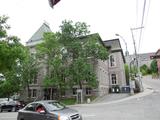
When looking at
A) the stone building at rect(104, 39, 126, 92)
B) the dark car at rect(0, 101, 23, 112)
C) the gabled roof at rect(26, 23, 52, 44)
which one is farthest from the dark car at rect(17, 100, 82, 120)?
the gabled roof at rect(26, 23, 52, 44)

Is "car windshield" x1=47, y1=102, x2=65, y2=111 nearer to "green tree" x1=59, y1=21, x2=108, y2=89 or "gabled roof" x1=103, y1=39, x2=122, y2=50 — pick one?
"green tree" x1=59, y1=21, x2=108, y2=89

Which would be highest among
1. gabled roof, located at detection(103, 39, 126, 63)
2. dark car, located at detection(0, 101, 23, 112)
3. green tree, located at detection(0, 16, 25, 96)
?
gabled roof, located at detection(103, 39, 126, 63)

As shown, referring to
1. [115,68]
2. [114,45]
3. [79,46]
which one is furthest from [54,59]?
[114,45]

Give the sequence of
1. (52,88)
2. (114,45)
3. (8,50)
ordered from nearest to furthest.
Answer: (8,50) < (52,88) < (114,45)

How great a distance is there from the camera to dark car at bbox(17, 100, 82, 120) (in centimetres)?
975

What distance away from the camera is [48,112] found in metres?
10.3

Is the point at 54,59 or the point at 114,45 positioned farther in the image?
the point at 114,45

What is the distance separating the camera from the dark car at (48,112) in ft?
32.0

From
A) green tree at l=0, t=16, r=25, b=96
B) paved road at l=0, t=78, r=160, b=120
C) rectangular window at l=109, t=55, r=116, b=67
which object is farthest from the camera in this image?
rectangular window at l=109, t=55, r=116, b=67

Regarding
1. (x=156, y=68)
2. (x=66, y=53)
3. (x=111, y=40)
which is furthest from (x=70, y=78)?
(x=156, y=68)

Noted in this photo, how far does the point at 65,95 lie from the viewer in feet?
116

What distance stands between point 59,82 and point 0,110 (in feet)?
31.4

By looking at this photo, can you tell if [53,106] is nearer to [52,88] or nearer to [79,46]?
[79,46]

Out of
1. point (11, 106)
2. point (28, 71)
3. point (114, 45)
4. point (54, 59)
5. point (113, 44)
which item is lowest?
point (11, 106)
